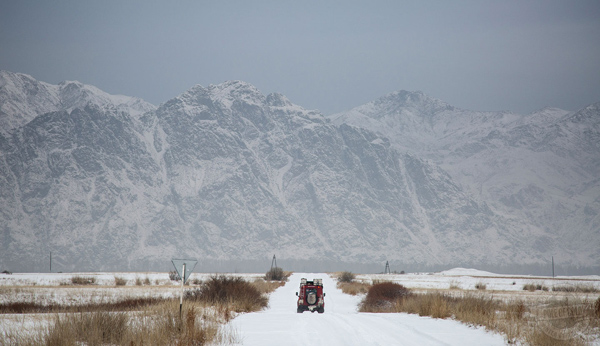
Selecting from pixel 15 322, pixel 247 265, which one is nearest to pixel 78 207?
pixel 247 265

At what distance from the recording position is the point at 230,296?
958 inches

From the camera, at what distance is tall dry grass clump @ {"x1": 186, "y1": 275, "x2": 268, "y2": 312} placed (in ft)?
76.4

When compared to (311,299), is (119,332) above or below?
above

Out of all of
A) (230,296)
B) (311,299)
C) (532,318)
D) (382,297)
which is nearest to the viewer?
(532,318)

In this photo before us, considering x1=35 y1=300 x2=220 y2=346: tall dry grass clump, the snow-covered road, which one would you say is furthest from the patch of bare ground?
x1=35 y1=300 x2=220 y2=346: tall dry grass clump

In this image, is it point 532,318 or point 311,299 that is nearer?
point 532,318

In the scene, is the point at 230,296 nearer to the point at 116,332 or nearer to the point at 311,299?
the point at 311,299

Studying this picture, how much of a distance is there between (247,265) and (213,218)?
24122mm

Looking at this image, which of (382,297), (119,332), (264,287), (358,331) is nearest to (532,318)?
(358,331)

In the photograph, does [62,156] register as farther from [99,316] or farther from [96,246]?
[99,316]

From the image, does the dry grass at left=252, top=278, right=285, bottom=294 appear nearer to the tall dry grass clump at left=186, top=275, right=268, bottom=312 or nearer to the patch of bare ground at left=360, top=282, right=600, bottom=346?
the tall dry grass clump at left=186, top=275, right=268, bottom=312

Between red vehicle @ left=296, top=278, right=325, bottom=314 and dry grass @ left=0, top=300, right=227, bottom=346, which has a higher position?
dry grass @ left=0, top=300, right=227, bottom=346

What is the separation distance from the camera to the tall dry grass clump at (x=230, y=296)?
23281 millimetres

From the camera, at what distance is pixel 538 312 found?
15906 millimetres
